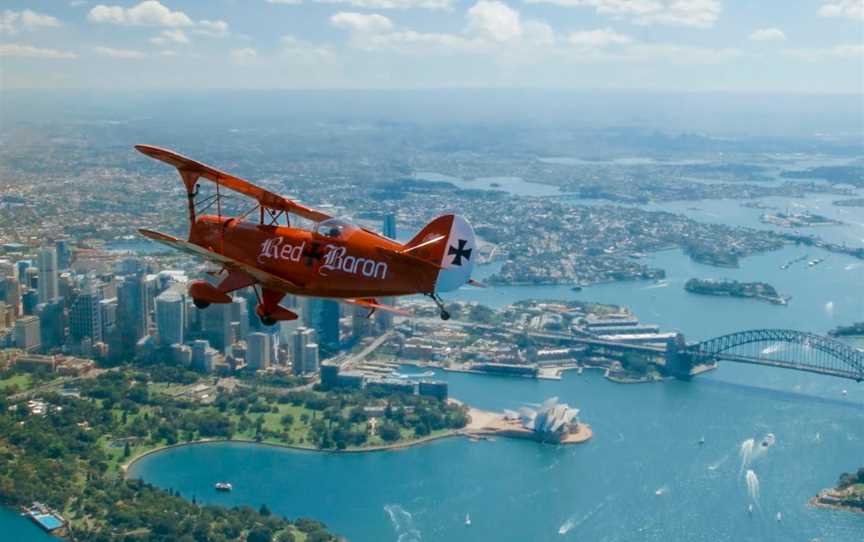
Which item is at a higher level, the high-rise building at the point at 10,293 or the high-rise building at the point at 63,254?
the high-rise building at the point at 63,254

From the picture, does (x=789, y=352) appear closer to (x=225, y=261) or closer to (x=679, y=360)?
(x=679, y=360)

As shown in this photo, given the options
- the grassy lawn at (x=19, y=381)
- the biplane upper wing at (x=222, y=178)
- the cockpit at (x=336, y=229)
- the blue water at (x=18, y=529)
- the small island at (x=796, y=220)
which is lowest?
the blue water at (x=18, y=529)

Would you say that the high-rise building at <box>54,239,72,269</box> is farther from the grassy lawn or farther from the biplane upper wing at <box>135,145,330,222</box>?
the biplane upper wing at <box>135,145,330,222</box>

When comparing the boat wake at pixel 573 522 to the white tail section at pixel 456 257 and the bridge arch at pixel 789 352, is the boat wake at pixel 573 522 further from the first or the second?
the white tail section at pixel 456 257

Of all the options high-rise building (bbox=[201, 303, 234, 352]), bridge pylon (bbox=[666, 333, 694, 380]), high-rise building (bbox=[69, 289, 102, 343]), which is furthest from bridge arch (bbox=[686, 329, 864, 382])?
high-rise building (bbox=[69, 289, 102, 343])

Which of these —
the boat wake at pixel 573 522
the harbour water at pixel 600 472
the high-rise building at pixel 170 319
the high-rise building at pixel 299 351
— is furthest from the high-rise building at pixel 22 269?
the boat wake at pixel 573 522
